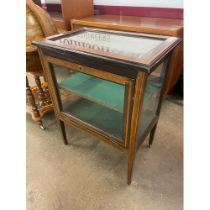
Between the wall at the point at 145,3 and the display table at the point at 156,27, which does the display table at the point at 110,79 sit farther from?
the wall at the point at 145,3

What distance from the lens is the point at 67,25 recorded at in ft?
5.72

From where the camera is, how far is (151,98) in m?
1.08

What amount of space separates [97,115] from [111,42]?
0.51 meters

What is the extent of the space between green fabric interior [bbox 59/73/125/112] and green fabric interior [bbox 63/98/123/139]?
17cm

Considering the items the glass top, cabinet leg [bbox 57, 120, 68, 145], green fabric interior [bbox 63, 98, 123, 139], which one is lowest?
cabinet leg [bbox 57, 120, 68, 145]

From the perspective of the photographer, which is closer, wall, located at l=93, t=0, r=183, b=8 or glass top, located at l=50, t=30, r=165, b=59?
glass top, located at l=50, t=30, r=165, b=59

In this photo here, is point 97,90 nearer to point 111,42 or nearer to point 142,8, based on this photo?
point 111,42

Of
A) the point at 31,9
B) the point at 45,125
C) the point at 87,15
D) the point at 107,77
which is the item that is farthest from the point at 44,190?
the point at 87,15

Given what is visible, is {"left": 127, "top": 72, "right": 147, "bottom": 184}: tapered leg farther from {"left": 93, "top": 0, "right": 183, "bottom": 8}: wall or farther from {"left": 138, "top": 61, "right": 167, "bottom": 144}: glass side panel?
{"left": 93, "top": 0, "right": 183, "bottom": 8}: wall

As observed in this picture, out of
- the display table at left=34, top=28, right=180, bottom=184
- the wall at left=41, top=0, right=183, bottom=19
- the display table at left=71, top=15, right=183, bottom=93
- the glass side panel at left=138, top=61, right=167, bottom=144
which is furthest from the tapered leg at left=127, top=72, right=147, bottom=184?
the wall at left=41, top=0, right=183, bottom=19

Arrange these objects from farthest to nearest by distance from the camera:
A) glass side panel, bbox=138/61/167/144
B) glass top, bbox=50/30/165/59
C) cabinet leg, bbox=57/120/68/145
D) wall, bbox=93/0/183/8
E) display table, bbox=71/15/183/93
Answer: wall, bbox=93/0/183/8 → cabinet leg, bbox=57/120/68/145 → display table, bbox=71/15/183/93 → glass side panel, bbox=138/61/167/144 → glass top, bbox=50/30/165/59

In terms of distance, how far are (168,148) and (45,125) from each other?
46.1 inches

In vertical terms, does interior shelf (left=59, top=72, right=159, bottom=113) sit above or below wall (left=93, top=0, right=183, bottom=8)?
below

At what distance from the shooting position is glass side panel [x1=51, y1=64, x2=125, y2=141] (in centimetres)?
107
